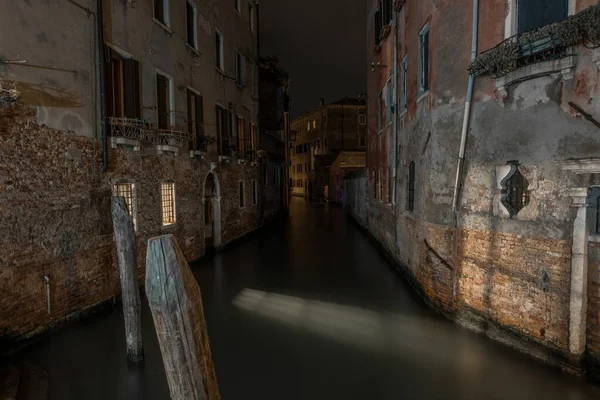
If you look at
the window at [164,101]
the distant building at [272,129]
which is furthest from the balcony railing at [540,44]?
the distant building at [272,129]

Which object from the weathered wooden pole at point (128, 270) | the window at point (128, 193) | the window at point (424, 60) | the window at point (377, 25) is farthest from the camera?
the window at point (377, 25)

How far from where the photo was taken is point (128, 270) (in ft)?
17.7

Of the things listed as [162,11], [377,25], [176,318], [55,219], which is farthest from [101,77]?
[377,25]

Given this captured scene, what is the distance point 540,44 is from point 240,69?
1294 centimetres

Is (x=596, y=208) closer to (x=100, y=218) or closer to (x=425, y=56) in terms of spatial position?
(x=425, y=56)

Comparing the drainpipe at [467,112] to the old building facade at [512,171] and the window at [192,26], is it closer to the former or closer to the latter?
the old building facade at [512,171]

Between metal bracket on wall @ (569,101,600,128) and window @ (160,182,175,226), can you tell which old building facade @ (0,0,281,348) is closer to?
window @ (160,182,175,226)

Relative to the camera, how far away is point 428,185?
7406mm

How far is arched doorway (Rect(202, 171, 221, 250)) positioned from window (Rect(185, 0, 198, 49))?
4193 mm

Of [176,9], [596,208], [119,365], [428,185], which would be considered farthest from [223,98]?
[596,208]

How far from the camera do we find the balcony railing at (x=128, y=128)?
24.1ft

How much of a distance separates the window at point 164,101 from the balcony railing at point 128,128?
134 centimetres

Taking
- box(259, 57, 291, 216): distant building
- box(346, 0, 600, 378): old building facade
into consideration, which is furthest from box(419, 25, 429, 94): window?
box(259, 57, 291, 216): distant building

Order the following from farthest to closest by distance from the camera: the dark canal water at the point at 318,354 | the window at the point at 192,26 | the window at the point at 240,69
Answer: the window at the point at 240,69 < the window at the point at 192,26 < the dark canal water at the point at 318,354
